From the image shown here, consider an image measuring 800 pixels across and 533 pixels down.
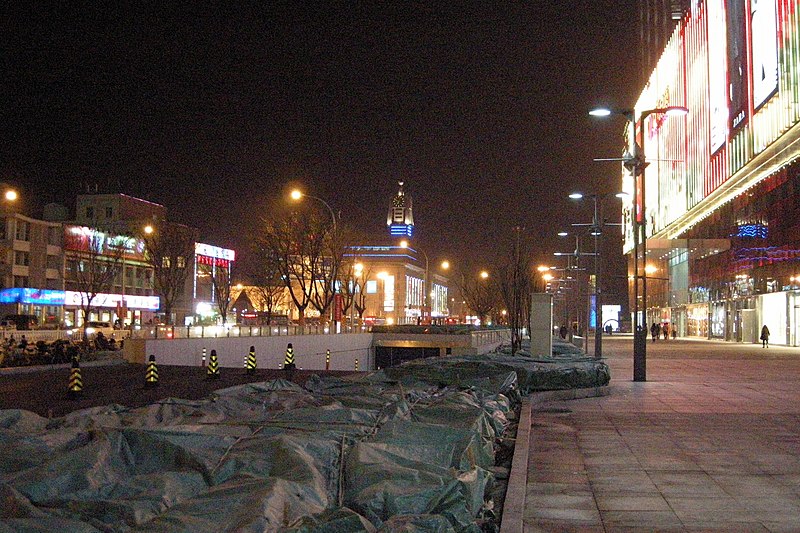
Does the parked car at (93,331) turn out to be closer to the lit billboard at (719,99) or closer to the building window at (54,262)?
the building window at (54,262)

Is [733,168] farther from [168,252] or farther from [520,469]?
[520,469]

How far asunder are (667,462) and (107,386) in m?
16.5

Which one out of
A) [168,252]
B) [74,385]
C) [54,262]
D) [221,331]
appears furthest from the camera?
[54,262]

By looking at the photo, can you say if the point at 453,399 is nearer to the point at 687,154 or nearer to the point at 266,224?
the point at 266,224

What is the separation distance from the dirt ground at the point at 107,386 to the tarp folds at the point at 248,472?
7311 millimetres

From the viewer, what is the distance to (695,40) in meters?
66.1

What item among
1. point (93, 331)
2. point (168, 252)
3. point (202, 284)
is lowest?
point (93, 331)

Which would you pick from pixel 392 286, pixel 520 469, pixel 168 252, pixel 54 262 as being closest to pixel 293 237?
pixel 168 252

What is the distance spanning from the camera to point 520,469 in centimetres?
977

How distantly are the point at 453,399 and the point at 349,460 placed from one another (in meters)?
5.77

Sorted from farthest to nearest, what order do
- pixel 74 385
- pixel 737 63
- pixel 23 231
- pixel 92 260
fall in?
pixel 23 231 → pixel 737 63 → pixel 92 260 → pixel 74 385

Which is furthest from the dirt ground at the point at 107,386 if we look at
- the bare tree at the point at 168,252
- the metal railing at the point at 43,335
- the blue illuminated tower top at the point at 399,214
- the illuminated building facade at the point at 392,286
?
A: the blue illuminated tower top at the point at 399,214

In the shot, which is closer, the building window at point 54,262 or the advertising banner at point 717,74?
the advertising banner at point 717,74

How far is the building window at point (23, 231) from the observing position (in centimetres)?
6988
